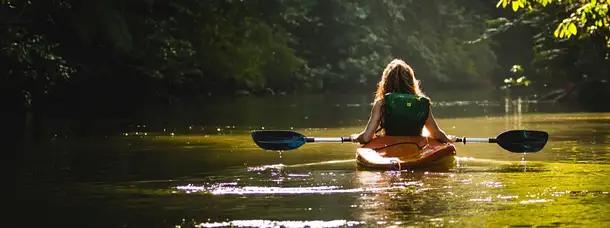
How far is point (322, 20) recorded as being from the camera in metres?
63.1

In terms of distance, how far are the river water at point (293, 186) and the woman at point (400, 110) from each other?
545 millimetres

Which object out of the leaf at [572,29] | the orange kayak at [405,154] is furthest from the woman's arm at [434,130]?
the leaf at [572,29]

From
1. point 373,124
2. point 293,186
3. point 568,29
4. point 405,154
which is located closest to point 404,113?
point 373,124

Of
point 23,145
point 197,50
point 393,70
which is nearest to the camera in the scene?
point 393,70

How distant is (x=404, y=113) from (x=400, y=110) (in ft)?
0.20

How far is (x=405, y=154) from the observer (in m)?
14.1

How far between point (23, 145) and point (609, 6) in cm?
920

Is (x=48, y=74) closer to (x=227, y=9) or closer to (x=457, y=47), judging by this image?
(x=227, y=9)

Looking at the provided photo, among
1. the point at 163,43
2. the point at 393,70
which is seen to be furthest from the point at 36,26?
the point at 393,70

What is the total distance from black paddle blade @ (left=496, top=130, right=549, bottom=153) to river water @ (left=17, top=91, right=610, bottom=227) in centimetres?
21

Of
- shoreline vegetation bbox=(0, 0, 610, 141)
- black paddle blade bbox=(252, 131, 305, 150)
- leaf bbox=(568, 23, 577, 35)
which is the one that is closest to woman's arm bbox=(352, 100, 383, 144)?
black paddle blade bbox=(252, 131, 305, 150)

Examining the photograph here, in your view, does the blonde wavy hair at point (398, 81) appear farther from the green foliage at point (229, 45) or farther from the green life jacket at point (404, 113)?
the green foliage at point (229, 45)

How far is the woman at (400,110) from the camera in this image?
14398mm

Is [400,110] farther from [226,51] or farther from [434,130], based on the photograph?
[226,51]
